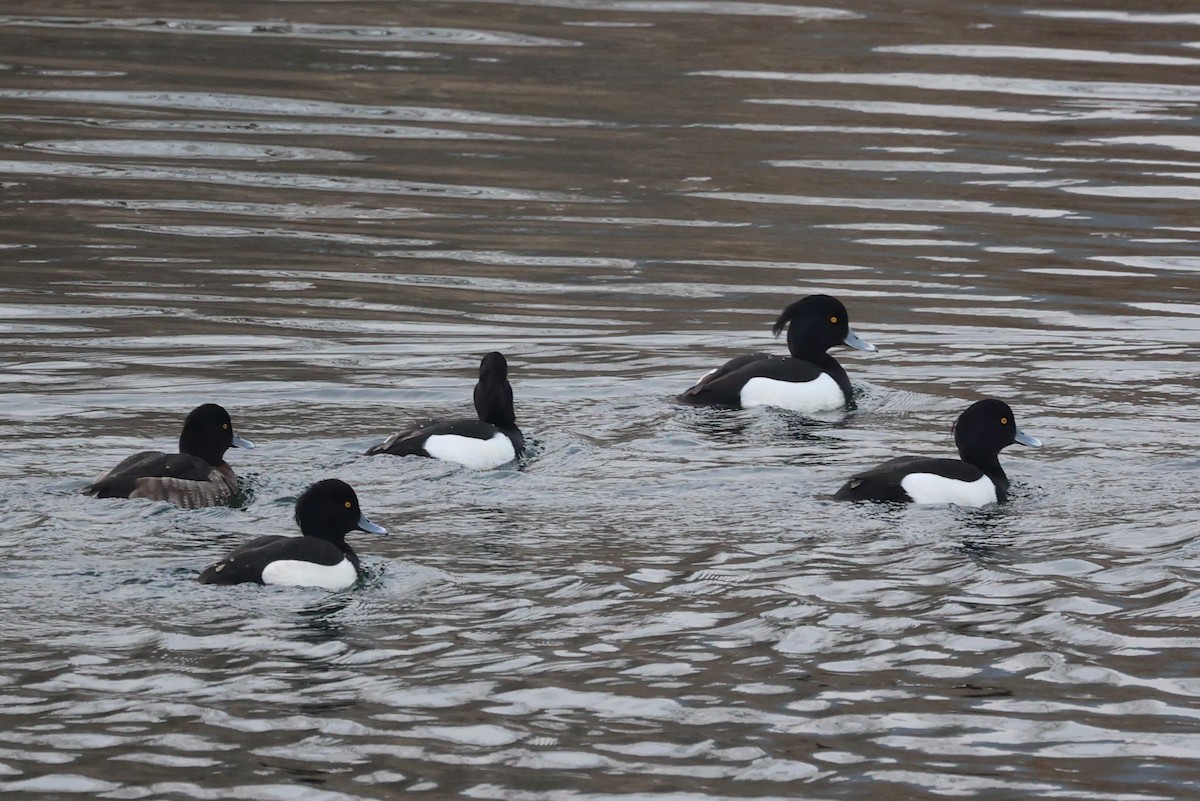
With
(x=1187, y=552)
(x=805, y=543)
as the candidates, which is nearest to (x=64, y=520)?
(x=805, y=543)

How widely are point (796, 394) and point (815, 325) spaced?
74cm

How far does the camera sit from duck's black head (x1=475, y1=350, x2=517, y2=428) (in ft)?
35.5

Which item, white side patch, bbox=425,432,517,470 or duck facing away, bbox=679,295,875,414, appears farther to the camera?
duck facing away, bbox=679,295,875,414

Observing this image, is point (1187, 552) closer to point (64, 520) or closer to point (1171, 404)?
point (1171, 404)

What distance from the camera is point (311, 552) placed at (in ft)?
27.6

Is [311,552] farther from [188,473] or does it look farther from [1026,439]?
[1026,439]

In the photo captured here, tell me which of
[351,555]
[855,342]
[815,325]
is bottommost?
[351,555]

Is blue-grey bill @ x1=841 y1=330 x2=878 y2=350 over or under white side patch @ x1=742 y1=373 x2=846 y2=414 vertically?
over

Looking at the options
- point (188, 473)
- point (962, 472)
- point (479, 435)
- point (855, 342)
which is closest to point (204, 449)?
point (188, 473)

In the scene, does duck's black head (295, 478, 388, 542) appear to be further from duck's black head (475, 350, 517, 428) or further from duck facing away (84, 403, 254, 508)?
duck's black head (475, 350, 517, 428)

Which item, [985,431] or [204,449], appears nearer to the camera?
[204,449]

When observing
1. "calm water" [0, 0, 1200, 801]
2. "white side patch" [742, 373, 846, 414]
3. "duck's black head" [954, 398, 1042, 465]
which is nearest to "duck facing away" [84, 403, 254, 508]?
"calm water" [0, 0, 1200, 801]

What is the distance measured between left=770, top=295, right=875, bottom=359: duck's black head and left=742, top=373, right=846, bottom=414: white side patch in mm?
360

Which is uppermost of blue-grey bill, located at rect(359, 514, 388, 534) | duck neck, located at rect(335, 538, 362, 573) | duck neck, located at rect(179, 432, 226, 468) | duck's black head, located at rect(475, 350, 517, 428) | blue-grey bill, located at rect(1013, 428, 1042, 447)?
duck's black head, located at rect(475, 350, 517, 428)
